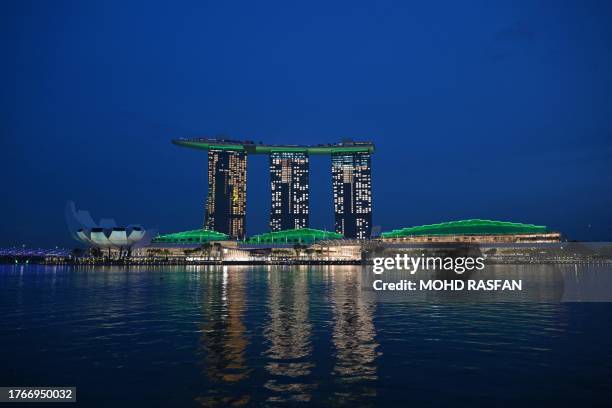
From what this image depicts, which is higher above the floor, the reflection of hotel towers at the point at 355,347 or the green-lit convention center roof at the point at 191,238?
the green-lit convention center roof at the point at 191,238

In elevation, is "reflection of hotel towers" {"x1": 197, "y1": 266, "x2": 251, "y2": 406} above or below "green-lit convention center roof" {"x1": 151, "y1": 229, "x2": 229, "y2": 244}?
below

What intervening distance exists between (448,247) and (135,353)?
14304 centimetres

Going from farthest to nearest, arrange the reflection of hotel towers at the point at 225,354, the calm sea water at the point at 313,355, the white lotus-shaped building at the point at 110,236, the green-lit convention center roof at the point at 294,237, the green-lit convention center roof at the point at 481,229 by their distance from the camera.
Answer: the green-lit convention center roof at the point at 294,237, the white lotus-shaped building at the point at 110,236, the green-lit convention center roof at the point at 481,229, the calm sea water at the point at 313,355, the reflection of hotel towers at the point at 225,354

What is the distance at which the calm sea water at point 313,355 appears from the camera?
11.8 m

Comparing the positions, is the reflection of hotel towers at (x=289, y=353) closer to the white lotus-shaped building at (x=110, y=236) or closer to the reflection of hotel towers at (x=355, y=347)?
the reflection of hotel towers at (x=355, y=347)

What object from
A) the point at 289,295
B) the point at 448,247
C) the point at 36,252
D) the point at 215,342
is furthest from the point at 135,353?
the point at 36,252

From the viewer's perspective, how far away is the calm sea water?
11789 millimetres

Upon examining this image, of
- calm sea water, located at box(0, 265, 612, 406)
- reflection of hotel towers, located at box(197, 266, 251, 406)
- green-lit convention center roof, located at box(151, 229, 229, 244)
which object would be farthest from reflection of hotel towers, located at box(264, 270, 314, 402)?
green-lit convention center roof, located at box(151, 229, 229, 244)

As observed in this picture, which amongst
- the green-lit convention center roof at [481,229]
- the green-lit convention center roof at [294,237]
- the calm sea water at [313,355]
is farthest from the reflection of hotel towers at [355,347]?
the green-lit convention center roof at [294,237]

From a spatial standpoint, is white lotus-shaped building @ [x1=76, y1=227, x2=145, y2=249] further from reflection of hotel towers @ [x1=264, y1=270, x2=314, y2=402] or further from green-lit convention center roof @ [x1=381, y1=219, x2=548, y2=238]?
reflection of hotel towers @ [x1=264, y1=270, x2=314, y2=402]

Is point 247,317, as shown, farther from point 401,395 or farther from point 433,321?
point 401,395

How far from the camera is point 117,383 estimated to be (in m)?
12.8

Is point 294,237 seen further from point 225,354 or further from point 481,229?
point 225,354

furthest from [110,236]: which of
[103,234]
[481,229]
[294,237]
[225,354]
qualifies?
[225,354]
